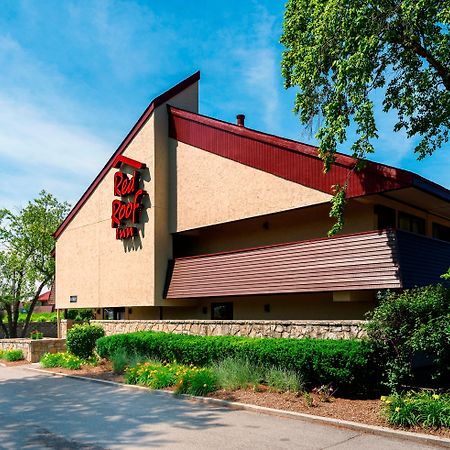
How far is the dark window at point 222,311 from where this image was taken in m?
21.7

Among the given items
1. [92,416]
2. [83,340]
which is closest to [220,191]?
[83,340]

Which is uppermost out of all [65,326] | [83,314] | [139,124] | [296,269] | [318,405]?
[139,124]

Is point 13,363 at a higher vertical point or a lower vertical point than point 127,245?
lower

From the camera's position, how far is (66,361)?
18750 mm

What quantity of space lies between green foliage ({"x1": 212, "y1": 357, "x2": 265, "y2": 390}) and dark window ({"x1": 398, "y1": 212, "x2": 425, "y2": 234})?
8316mm

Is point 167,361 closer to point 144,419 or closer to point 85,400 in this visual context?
point 85,400

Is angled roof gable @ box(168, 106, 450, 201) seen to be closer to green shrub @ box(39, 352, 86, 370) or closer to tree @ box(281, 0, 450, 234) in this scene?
tree @ box(281, 0, 450, 234)

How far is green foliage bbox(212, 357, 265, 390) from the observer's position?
489 inches

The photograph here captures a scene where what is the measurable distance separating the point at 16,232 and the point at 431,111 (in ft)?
112

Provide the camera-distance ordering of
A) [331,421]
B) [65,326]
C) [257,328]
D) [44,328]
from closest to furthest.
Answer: [331,421], [257,328], [65,326], [44,328]

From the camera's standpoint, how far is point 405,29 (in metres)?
12.2

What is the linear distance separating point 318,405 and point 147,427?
359 cm

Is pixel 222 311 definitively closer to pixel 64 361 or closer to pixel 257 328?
Result: pixel 64 361

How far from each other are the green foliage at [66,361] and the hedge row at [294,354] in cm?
362
